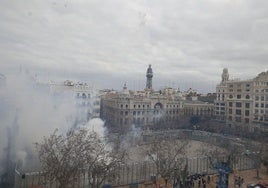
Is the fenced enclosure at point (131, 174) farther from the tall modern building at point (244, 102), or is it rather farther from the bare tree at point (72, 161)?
the tall modern building at point (244, 102)

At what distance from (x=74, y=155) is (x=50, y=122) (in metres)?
12.7

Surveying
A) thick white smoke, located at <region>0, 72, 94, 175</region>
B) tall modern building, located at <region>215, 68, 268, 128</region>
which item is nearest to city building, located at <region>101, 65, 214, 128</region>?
tall modern building, located at <region>215, 68, 268, 128</region>

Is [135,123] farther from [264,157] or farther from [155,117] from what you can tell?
[264,157]

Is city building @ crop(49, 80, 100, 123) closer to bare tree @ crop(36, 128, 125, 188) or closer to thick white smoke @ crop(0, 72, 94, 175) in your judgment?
thick white smoke @ crop(0, 72, 94, 175)

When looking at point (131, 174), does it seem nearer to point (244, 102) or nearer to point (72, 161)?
point (72, 161)

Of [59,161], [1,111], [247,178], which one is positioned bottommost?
[247,178]

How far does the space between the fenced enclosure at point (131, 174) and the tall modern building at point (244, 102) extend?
22639 mm

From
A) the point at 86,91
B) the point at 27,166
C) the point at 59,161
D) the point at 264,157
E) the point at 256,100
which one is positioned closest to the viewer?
the point at 59,161

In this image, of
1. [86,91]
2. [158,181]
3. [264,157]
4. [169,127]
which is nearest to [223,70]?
[169,127]

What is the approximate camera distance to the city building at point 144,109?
49219 millimetres

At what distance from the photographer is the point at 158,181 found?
1947 cm

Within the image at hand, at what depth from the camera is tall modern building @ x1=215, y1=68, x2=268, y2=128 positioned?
45.4 m

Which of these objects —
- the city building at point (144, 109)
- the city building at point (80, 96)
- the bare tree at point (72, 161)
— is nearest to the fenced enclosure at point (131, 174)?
the bare tree at point (72, 161)

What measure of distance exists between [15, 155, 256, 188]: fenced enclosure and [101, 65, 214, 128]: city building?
2518 centimetres
